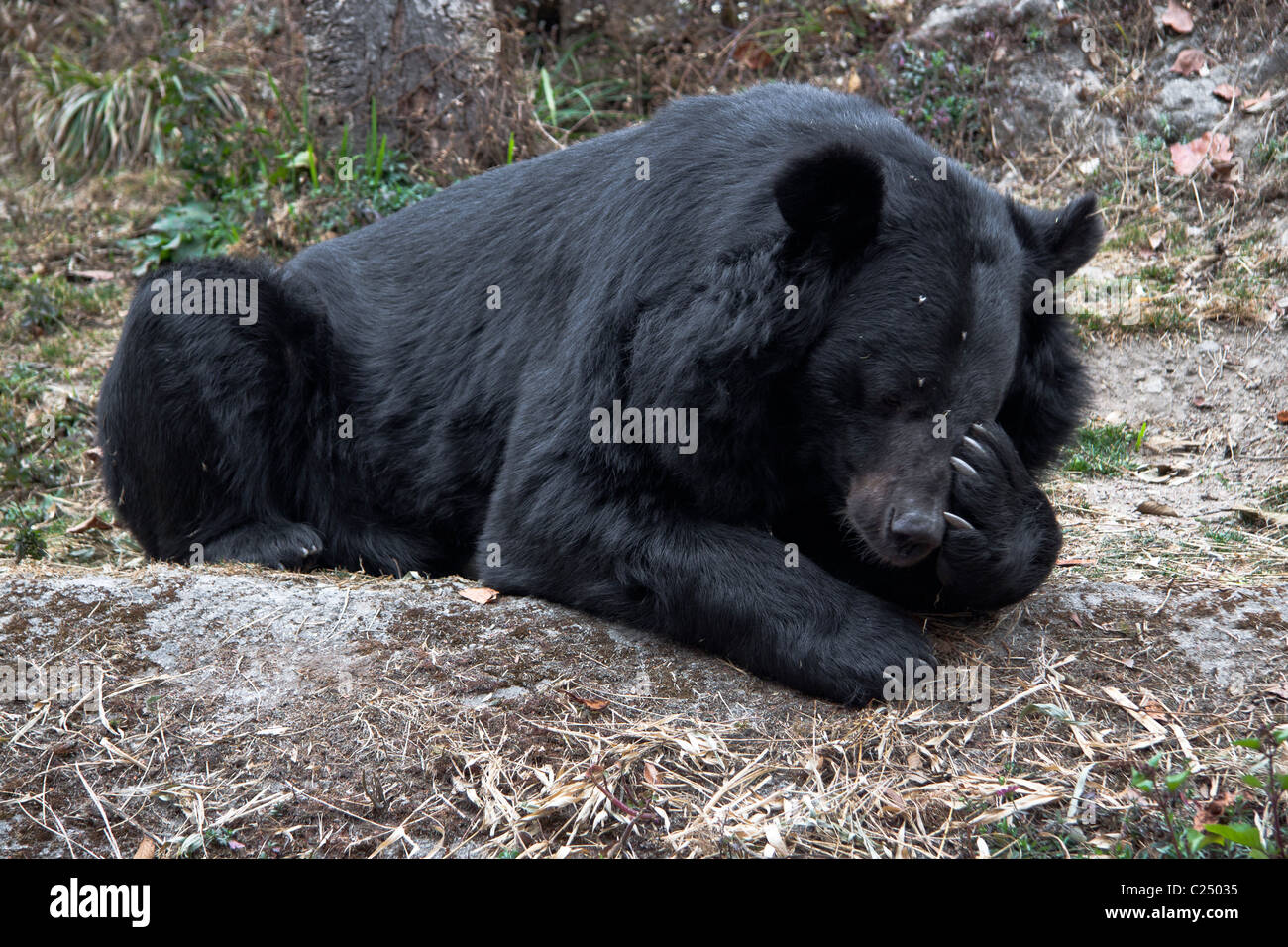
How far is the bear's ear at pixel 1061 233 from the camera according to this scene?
152 inches

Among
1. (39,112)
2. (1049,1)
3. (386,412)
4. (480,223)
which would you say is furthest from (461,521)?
(39,112)

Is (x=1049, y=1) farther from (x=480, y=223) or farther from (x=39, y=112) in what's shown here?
(x=39, y=112)

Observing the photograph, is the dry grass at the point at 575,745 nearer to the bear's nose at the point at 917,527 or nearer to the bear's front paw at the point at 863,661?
the bear's front paw at the point at 863,661

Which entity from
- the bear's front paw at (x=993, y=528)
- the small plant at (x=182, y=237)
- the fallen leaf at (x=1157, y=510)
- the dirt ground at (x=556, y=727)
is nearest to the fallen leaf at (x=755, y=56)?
the small plant at (x=182, y=237)

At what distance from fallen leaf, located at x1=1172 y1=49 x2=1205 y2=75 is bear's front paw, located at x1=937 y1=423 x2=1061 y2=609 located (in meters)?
5.21

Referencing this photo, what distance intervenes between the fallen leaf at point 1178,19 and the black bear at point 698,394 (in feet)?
15.8

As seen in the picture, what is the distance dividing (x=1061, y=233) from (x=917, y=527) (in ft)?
3.90

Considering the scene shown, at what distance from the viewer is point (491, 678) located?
136 inches

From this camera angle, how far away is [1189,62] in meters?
7.66

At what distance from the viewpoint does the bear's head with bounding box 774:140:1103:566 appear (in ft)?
11.3

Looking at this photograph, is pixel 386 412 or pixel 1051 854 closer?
pixel 1051 854

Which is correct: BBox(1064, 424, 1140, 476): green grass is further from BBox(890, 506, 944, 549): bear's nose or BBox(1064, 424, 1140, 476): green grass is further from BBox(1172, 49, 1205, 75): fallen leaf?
BBox(1172, 49, 1205, 75): fallen leaf

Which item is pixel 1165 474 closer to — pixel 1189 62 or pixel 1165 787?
pixel 1165 787

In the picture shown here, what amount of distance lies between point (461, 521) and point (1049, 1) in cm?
588
